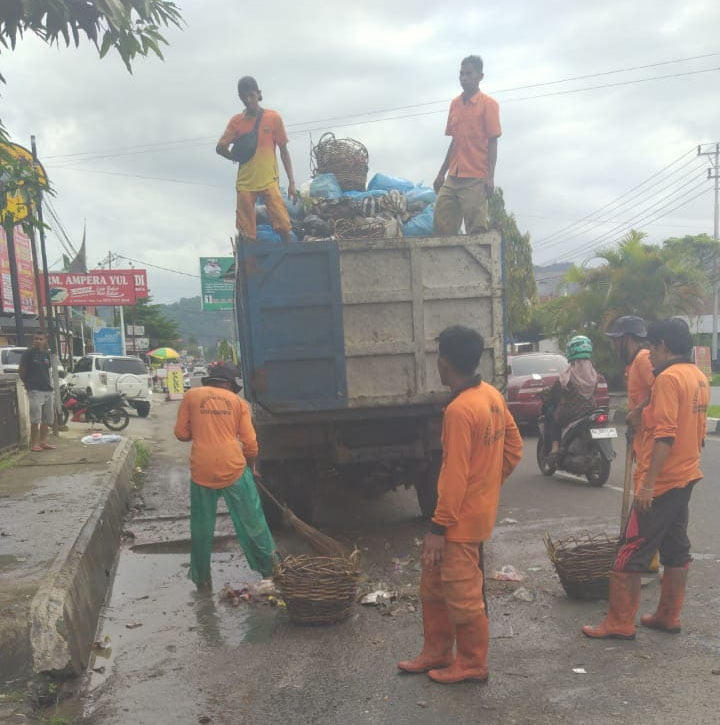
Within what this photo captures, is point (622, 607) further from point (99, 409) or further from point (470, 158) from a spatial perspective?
point (99, 409)

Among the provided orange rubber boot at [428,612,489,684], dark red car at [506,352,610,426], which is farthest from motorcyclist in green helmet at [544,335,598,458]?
orange rubber boot at [428,612,489,684]

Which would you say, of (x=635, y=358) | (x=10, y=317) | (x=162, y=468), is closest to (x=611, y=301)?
(x=162, y=468)

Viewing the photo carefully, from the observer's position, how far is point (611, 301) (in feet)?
61.0

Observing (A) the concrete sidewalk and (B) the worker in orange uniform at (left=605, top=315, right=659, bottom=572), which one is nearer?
(A) the concrete sidewalk

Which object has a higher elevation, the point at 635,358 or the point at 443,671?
the point at 635,358

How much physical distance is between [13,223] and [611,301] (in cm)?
1652

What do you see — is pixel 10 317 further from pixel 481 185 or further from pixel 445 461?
A: pixel 445 461

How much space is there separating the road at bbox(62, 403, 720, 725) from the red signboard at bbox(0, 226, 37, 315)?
80.5 ft

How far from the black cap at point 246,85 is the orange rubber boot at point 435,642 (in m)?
5.59

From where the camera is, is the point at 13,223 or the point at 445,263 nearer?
the point at 13,223

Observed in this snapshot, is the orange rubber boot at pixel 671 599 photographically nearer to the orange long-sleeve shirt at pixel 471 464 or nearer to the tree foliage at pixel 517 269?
the orange long-sleeve shirt at pixel 471 464

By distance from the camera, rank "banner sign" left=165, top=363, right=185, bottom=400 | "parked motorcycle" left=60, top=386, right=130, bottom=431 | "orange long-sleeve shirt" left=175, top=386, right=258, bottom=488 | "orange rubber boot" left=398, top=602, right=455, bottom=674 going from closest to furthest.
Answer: "orange rubber boot" left=398, top=602, right=455, bottom=674 < "orange long-sleeve shirt" left=175, top=386, right=258, bottom=488 < "parked motorcycle" left=60, top=386, right=130, bottom=431 < "banner sign" left=165, top=363, right=185, bottom=400

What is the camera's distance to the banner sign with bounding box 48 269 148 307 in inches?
1345

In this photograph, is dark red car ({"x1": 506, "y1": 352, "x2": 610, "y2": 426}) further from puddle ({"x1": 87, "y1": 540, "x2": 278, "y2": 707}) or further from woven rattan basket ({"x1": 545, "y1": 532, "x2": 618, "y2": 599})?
woven rattan basket ({"x1": 545, "y1": 532, "x2": 618, "y2": 599})
